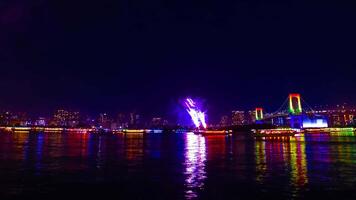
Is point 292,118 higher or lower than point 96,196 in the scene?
higher

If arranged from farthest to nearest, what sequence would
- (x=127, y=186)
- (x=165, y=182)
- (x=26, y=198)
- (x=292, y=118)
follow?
(x=292, y=118), (x=165, y=182), (x=127, y=186), (x=26, y=198)

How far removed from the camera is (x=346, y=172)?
2414cm

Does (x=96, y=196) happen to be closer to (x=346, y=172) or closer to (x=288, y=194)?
(x=288, y=194)

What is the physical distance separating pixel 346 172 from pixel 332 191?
7120 millimetres

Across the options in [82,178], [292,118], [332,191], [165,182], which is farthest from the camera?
[292,118]

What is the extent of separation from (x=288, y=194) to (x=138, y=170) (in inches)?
448

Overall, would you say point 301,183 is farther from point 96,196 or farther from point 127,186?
point 96,196

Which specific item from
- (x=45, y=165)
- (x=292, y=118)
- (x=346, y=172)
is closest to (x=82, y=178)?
(x=45, y=165)

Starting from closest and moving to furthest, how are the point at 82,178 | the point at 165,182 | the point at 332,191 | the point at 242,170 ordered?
the point at 332,191 → the point at 165,182 → the point at 82,178 → the point at 242,170

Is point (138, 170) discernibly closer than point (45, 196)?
No

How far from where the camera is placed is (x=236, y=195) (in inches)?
668

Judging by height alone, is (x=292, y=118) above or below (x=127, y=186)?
above

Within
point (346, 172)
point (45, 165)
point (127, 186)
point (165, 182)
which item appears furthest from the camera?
point (45, 165)

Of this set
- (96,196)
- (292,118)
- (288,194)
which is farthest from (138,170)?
(292,118)
